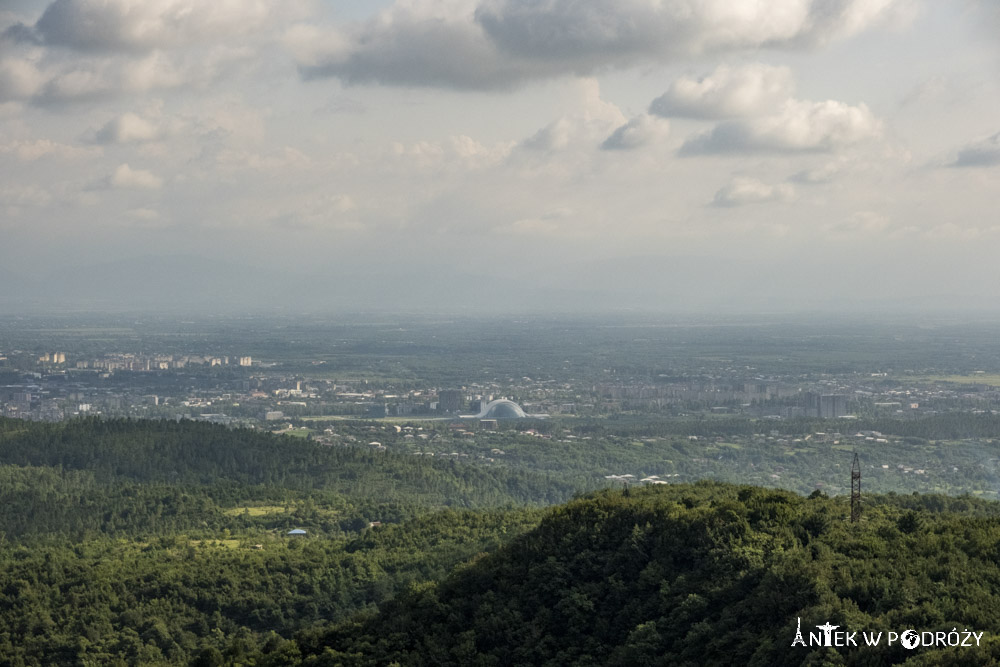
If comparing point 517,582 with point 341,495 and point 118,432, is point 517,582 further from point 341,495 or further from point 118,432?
point 118,432

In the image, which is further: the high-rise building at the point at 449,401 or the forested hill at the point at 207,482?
the high-rise building at the point at 449,401

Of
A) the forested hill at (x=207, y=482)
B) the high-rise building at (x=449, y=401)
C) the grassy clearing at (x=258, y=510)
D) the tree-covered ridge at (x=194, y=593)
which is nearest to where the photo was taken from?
the tree-covered ridge at (x=194, y=593)

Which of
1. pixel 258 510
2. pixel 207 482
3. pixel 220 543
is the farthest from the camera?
pixel 207 482

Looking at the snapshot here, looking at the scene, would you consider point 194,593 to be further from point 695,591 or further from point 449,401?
point 449,401

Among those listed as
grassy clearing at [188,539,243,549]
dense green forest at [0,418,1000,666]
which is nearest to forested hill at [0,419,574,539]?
dense green forest at [0,418,1000,666]

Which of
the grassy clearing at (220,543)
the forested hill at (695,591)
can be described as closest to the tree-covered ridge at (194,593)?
the grassy clearing at (220,543)

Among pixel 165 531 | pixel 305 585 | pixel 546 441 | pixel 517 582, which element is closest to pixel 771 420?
pixel 546 441

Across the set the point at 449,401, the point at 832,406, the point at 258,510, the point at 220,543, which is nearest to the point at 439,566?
the point at 220,543

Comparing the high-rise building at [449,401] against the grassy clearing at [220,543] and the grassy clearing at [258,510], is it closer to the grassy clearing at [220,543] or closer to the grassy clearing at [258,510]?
the grassy clearing at [258,510]
